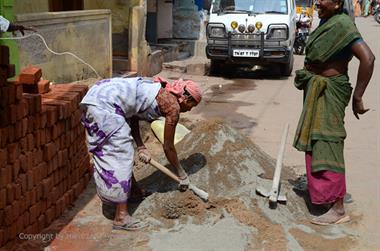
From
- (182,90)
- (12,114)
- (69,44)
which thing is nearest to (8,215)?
(12,114)

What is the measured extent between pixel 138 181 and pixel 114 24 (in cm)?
685

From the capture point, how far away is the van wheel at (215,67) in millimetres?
12992

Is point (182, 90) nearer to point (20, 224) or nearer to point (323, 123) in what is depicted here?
point (323, 123)

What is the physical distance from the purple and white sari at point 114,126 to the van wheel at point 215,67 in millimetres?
9076

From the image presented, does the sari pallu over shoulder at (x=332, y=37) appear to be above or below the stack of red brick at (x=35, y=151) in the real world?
above

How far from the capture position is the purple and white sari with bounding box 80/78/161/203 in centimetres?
386

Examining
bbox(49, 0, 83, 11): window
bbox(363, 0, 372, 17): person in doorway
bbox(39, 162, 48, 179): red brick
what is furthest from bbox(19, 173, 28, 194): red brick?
bbox(363, 0, 372, 17): person in doorway

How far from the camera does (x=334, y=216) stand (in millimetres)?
4273

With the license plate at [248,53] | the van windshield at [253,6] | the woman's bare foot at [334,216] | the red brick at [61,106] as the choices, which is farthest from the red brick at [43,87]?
the van windshield at [253,6]

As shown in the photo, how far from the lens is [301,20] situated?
1667cm

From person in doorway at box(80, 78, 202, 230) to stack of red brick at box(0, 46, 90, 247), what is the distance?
323 mm

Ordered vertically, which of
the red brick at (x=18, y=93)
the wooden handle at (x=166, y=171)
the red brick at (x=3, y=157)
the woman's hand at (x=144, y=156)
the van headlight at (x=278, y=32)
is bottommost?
the wooden handle at (x=166, y=171)

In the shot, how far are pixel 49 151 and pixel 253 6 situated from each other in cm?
918

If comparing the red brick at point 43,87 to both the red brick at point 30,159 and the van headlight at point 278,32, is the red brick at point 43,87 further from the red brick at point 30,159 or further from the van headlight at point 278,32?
the van headlight at point 278,32
